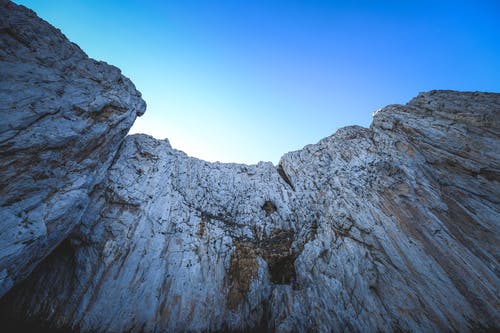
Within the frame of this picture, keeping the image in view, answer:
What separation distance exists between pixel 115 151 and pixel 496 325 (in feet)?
113

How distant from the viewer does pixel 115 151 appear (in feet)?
63.2

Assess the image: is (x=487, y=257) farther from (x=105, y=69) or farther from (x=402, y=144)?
(x=105, y=69)

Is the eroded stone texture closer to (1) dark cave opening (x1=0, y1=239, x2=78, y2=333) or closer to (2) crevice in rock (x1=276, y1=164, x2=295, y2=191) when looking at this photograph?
(1) dark cave opening (x1=0, y1=239, x2=78, y2=333)

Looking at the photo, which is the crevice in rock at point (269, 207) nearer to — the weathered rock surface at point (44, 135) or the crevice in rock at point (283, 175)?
the crevice in rock at point (283, 175)

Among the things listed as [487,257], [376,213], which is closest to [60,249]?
[376,213]

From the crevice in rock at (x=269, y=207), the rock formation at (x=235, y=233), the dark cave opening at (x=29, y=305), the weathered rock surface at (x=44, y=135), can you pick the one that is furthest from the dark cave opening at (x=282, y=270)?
the weathered rock surface at (x=44, y=135)

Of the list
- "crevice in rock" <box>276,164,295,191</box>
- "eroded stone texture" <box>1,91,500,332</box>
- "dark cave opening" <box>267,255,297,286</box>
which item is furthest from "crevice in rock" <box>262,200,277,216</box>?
"dark cave opening" <box>267,255,297,286</box>

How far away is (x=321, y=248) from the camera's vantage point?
18656mm

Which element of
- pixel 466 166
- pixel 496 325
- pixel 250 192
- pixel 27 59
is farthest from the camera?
pixel 250 192

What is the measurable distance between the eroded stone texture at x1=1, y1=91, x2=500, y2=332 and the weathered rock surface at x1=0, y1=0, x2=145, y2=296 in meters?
3.21

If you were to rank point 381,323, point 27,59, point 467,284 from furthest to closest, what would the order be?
point 27,59
point 381,323
point 467,284

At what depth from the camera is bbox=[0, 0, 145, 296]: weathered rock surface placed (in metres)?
10.6

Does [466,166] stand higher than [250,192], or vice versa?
[250,192]

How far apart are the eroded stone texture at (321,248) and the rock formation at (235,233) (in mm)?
95
